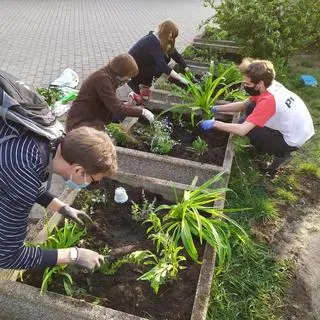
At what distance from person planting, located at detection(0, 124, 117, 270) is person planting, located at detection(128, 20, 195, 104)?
2.72 m

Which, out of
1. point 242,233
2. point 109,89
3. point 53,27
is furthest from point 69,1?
point 242,233

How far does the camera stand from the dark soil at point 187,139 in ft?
12.9

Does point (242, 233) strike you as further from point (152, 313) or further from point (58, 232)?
point (58, 232)

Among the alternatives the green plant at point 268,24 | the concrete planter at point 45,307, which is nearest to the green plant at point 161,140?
the concrete planter at point 45,307

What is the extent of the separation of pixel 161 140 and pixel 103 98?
0.67 meters

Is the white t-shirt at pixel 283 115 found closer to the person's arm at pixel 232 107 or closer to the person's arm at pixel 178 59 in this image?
the person's arm at pixel 232 107

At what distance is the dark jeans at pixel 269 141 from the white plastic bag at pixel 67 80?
3.08 metres

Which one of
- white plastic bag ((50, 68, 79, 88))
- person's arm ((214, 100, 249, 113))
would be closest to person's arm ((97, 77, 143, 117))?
person's arm ((214, 100, 249, 113))

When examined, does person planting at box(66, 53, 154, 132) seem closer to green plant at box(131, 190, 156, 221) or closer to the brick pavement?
green plant at box(131, 190, 156, 221)

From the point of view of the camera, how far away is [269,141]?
4.09 meters

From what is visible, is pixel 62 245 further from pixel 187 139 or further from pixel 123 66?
pixel 187 139

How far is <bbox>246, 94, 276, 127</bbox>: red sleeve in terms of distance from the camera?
380 centimetres

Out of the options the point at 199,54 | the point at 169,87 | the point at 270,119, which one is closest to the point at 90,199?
the point at 270,119

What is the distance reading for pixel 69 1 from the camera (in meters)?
12.6
